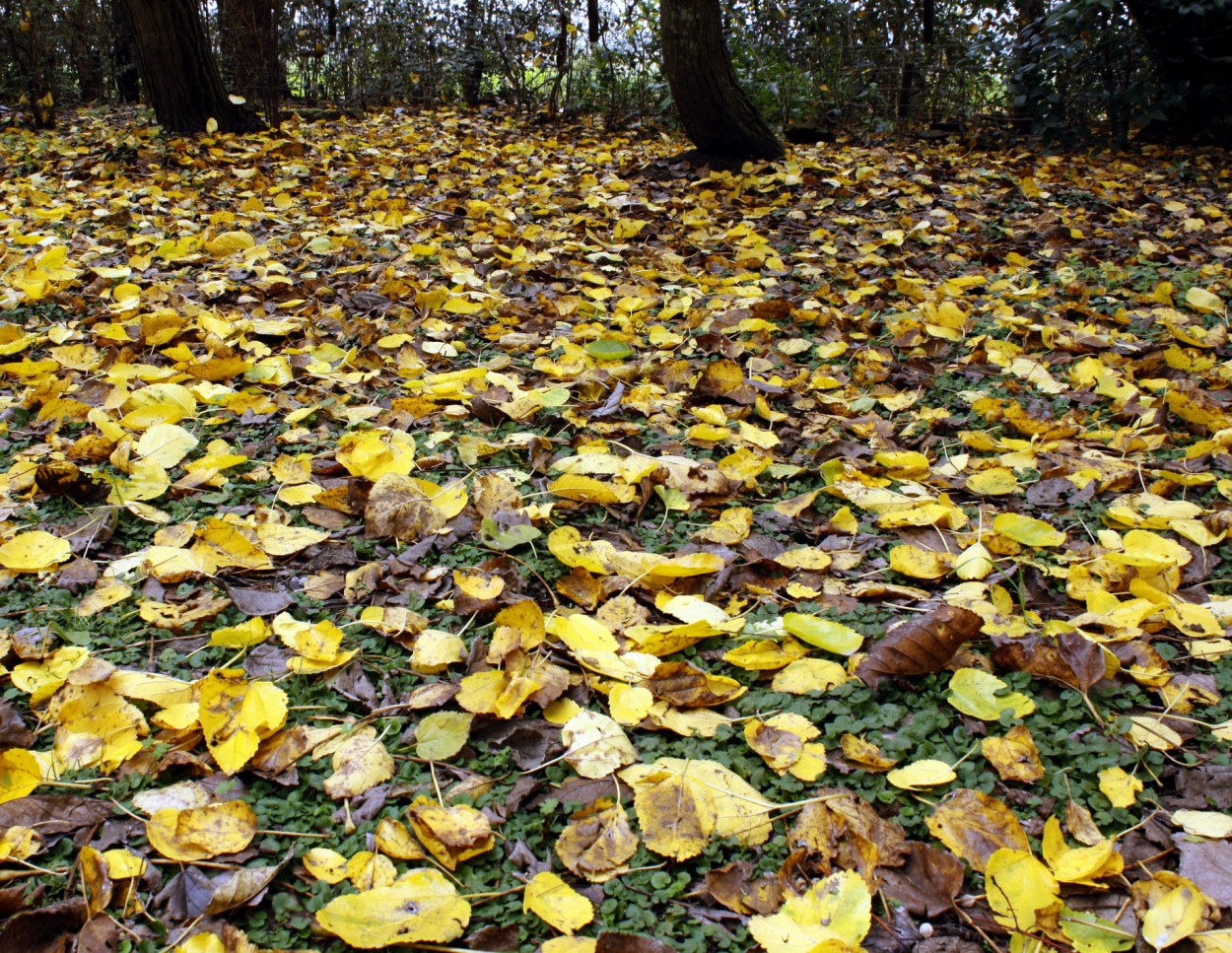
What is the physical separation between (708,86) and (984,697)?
14.1 feet

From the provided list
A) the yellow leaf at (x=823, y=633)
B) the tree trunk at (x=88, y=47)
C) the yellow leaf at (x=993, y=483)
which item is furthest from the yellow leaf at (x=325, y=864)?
the tree trunk at (x=88, y=47)

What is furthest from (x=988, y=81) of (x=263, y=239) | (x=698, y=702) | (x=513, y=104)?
(x=698, y=702)

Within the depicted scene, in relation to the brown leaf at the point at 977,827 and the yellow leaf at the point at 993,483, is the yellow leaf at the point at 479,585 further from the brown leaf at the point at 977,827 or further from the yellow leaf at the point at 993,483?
the yellow leaf at the point at 993,483

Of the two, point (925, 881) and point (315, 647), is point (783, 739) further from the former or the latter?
point (315, 647)

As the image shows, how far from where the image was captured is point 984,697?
1.32m

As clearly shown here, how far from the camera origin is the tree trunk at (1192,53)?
5.35 m

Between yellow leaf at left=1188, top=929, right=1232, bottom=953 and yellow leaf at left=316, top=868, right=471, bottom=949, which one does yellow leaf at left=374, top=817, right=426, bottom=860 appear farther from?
yellow leaf at left=1188, top=929, right=1232, bottom=953

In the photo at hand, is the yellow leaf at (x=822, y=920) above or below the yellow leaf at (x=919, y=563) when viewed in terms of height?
below

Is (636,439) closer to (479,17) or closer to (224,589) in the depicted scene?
(224,589)

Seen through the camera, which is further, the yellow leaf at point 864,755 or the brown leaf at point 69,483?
the brown leaf at point 69,483

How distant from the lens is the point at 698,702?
4.36ft

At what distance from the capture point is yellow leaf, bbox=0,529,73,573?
5.13ft

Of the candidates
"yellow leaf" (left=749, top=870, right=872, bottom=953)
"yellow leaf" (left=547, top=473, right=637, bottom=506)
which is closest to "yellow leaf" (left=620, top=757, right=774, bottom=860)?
"yellow leaf" (left=749, top=870, right=872, bottom=953)

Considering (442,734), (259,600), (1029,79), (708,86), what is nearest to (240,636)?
(259,600)
